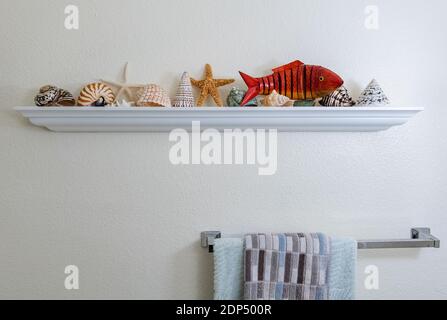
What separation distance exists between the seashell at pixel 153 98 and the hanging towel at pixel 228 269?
1.20ft

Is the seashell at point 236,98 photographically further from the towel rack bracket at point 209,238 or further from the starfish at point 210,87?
the towel rack bracket at point 209,238

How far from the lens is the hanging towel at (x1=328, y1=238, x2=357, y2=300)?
2.60 ft

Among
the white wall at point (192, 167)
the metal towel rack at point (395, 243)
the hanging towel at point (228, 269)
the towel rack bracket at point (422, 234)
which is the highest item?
the white wall at point (192, 167)

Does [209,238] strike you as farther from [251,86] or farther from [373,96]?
[373,96]

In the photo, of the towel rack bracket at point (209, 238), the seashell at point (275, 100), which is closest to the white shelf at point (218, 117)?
the seashell at point (275, 100)

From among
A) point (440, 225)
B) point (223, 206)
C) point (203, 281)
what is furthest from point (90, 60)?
point (440, 225)

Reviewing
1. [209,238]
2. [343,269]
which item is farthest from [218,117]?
[343,269]

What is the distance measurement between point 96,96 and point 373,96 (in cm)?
64

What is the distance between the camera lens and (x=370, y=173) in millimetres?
857

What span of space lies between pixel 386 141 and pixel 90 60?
78 centimetres

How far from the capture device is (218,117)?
757mm

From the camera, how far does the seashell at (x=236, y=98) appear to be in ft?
2.56
